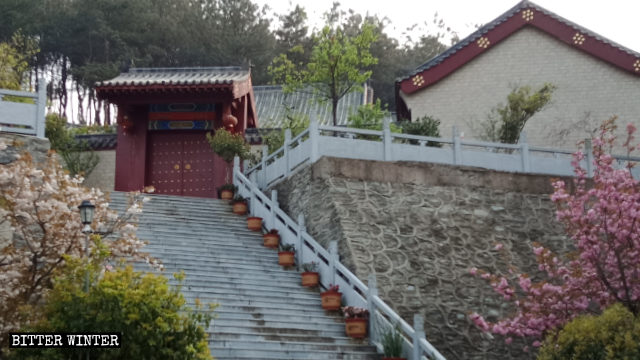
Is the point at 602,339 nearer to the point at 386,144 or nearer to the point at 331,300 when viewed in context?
the point at 331,300

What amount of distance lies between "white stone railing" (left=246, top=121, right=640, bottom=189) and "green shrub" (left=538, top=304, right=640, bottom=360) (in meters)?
6.58

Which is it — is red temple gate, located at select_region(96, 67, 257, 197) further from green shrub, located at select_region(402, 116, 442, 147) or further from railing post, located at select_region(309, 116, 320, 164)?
railing post, located at select_region(309, 116, 320, 164)

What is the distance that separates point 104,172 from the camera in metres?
22.2

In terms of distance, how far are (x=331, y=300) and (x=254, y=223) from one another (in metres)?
3.69

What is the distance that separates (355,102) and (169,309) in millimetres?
21103

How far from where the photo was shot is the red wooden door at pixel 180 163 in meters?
21.1

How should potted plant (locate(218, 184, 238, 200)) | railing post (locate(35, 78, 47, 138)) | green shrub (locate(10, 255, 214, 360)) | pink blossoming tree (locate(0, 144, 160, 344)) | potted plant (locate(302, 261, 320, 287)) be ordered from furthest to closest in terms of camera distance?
potted plant (locate(218, 184, 238, 200))
potted plant (locate(302, 261, 320, 287))
railing post (locate(35, 78, 47, 138))
pink blossoming tree (locate(0, 144, 160, 344))
green shrub (locate(10, 255, 214, 360))

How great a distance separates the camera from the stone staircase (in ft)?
35.4

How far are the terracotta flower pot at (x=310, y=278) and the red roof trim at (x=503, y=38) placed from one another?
929cm

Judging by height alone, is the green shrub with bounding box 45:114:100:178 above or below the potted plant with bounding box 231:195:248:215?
above

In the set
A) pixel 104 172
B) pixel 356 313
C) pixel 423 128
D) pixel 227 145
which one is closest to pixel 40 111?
pixel 356 313

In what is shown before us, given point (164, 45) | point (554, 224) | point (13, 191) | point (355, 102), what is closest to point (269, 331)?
point (13, 191)

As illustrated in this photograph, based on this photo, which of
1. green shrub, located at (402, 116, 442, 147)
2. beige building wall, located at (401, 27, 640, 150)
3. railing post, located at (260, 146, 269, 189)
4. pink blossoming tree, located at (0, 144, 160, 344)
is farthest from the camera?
beige building wall, located at (401, 27, 640, 150)

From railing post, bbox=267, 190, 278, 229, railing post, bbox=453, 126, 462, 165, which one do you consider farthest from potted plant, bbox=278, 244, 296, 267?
railing post, bbox=453, 126, 462, 165
